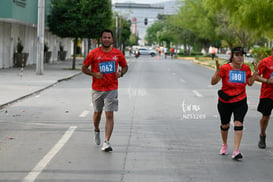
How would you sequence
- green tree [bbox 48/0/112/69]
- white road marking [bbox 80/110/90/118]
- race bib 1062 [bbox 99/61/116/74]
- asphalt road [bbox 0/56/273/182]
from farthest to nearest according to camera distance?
green tree [bbox 48/0/112/69]
white road marking [bbox 80/110/90/118]
race bib 1062 [bbox 99/61/116/74]
asphalt road [bbox 0/56/273/182]

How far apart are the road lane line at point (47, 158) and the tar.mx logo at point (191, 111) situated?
358 centimetres

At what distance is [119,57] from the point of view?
8.72 metres

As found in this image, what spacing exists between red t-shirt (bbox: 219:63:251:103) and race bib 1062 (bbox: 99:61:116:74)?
5.24 ft

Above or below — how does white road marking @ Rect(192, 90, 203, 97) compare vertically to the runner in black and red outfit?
below

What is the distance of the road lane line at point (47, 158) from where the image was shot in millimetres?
6880

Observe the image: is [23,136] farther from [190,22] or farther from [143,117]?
[190,22]

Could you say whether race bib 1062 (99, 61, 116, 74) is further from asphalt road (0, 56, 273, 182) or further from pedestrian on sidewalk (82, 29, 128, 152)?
asphalt road (0, 56, 273, 182)

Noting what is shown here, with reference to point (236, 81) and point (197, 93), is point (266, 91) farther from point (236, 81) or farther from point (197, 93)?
point (197, 93)

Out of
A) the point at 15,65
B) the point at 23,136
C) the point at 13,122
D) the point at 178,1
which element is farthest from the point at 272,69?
the point at 178,1

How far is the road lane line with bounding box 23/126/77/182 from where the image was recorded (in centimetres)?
688

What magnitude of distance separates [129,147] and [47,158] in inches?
61.2

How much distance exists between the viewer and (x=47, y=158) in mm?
8102

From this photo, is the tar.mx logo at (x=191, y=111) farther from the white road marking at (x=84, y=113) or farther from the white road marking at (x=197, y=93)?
the white road marking at (x=197, y=93)

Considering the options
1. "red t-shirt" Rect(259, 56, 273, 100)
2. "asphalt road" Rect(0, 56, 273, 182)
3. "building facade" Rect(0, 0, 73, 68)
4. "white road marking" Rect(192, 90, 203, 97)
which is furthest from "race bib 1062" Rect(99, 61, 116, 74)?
"building facade" Rect(0, 0, 73, 68)
